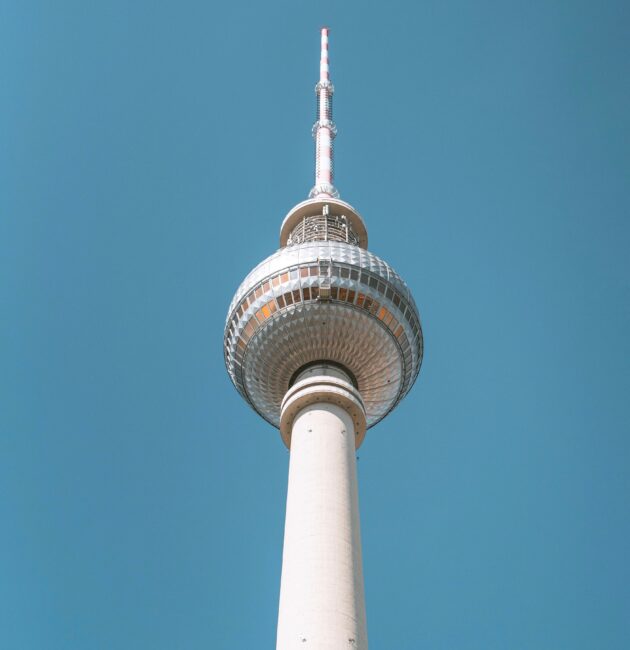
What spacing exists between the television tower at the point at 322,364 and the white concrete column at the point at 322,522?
57 mm

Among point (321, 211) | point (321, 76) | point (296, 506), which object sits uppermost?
point (321, 76)

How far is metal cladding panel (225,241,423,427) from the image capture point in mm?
46656

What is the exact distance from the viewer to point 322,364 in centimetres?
4709

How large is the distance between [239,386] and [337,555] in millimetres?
16443

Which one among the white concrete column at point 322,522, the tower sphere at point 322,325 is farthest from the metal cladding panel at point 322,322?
the white concrete column at point 322,522

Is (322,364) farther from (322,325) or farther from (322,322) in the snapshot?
(322,322)

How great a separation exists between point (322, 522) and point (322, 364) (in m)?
11.8

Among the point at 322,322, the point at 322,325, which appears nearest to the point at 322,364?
the point at 322,325

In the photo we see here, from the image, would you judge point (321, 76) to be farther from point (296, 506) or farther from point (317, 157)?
point (296, 506)

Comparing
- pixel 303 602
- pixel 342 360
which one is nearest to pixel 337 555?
pixel 303 602

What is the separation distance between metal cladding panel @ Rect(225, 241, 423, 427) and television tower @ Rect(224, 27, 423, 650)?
65 millimetres

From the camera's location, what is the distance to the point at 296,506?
38.7 m

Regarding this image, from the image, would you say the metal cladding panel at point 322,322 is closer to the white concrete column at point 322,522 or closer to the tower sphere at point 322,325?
the tower sphere at point 322,325

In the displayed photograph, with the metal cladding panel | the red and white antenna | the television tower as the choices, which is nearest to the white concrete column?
the television tower
